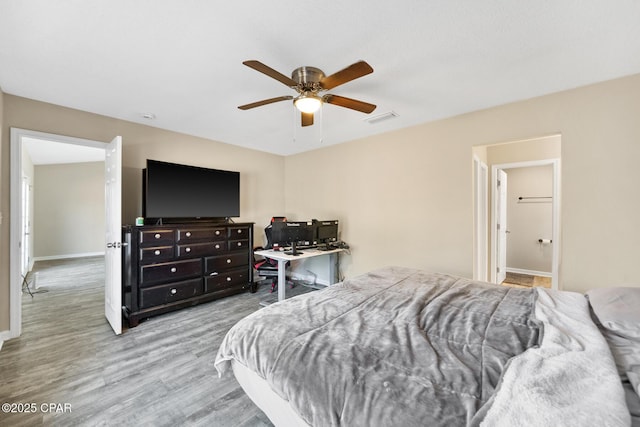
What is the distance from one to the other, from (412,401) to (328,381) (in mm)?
312

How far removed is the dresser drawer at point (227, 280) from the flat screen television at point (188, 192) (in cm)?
91

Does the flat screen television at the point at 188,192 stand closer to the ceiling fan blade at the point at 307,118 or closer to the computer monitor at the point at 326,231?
the computer monitor at the point at 326,231

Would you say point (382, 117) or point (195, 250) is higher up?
point (382, 117)

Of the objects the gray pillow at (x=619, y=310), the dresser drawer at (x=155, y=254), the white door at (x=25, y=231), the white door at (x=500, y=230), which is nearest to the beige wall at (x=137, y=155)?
the dresser drawer at (x=155, y=254)

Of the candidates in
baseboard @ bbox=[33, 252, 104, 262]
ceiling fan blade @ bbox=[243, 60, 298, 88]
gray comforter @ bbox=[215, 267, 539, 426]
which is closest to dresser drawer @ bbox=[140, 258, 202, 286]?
gray comforter @ bbox=[215, 267, 539, 426]

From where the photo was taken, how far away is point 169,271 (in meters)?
3.18

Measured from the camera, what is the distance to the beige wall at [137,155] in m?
2.57

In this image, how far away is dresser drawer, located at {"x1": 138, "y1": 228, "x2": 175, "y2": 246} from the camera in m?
2.99

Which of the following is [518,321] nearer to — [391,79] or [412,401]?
[412,401]

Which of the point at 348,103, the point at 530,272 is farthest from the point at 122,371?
the point at 530,272

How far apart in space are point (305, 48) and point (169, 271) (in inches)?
117

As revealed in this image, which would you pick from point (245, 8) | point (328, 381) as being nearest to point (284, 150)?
point (245, 8)

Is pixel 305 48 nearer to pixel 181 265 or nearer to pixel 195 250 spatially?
pixel 195 250

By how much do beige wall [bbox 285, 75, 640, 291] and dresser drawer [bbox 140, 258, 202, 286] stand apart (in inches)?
86.8
